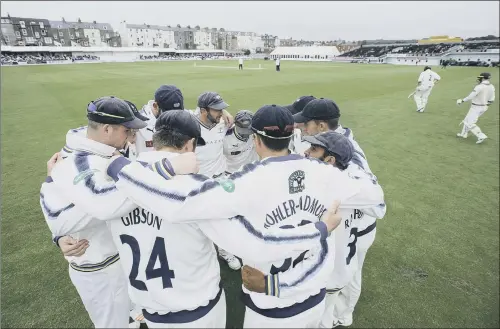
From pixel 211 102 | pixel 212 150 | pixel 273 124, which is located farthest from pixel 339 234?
pixel 211 102

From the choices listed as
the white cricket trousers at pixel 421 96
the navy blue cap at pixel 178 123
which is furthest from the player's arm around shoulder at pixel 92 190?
the white cricket trousers at pixel 421 96

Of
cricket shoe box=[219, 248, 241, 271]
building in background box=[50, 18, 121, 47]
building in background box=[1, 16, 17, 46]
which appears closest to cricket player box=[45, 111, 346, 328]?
cricket shoe box=[219, 248, 241, 271]

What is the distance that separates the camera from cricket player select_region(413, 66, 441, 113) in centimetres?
1398

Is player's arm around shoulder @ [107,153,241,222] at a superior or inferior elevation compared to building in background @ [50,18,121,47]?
inferior

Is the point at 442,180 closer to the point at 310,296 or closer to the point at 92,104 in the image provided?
the point at 310,296

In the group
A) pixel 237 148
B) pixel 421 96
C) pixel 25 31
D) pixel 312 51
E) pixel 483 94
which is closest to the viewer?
pixel 237 148

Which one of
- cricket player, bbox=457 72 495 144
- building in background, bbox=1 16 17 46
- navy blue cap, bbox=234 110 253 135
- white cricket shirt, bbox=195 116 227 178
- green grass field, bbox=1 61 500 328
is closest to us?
green grass field, bbox=1 61 500 328

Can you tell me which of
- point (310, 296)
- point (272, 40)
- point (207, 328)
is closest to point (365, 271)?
point (310, 296)

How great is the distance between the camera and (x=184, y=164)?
71.4 inches

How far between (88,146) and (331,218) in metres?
1.95

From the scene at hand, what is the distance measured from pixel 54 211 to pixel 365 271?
13.5 ft

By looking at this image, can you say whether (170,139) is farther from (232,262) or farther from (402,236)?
(402,236)

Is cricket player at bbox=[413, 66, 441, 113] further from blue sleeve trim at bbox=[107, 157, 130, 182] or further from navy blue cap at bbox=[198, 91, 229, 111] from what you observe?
blue sleeve trim at bbox=[107, 157, 130, 182]

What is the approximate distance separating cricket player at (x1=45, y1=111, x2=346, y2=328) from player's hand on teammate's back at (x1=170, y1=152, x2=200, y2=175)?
4cm
